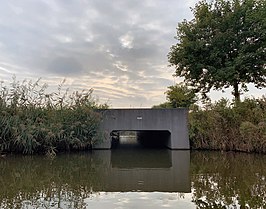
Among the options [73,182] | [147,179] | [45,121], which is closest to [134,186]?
A: [147,179]

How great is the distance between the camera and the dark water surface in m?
4.73

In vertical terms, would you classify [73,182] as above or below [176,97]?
below

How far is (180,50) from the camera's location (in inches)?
674

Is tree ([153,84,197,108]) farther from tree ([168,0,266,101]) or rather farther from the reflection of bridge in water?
the reflection of bridge in water

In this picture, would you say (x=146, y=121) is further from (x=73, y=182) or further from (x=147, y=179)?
(x=73, y=182)

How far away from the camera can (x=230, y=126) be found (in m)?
12.9

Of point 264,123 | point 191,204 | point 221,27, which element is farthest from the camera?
point 221,27

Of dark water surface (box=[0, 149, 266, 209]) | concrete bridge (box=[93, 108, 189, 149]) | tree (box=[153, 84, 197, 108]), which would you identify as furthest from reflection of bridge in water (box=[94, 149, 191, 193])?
tree (box=[153, 84, 197, 108])

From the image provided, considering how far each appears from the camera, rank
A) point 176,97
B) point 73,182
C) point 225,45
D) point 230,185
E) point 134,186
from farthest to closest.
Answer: point 176,97 → point 225,45 → point 73,182 → point 134,186 → point 230,185

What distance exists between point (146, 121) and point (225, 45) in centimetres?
571

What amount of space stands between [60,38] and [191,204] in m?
10.3

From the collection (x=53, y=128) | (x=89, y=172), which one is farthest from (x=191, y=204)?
(x=53, y=128)

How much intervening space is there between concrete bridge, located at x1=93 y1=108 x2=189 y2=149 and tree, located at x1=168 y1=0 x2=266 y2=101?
322 centimetres

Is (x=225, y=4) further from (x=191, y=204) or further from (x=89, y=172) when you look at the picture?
(x=191, y=204)
